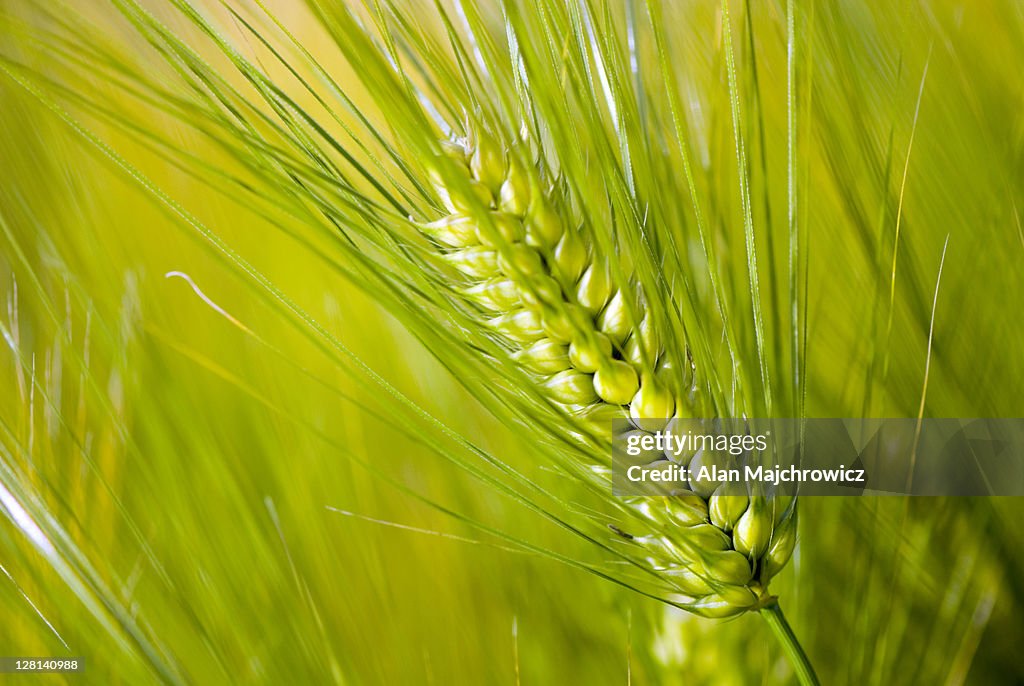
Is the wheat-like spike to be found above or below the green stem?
above

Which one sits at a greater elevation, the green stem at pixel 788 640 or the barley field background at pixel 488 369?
the barley field background at pixel 488 369

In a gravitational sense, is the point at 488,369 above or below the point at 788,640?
above

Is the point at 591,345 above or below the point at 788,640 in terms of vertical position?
above
